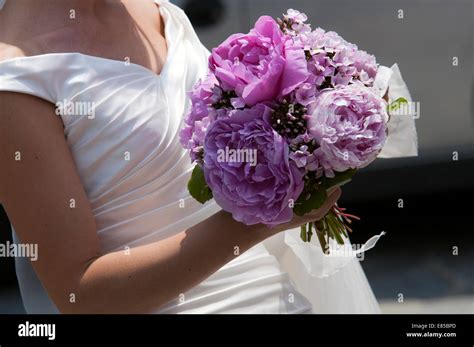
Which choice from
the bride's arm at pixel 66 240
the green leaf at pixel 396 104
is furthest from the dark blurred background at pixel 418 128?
the bride's arm at pixel 66 240

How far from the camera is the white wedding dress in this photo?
211 cm

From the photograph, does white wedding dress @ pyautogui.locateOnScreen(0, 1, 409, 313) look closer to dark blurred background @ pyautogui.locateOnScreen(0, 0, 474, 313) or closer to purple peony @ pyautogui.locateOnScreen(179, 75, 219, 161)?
purple peony @ pyautogui.locateOnScreen(179, 75, 219, 161)

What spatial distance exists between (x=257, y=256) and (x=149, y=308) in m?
0.43

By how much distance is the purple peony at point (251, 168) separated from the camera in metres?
1.78

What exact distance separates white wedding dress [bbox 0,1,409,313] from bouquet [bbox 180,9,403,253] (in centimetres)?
33

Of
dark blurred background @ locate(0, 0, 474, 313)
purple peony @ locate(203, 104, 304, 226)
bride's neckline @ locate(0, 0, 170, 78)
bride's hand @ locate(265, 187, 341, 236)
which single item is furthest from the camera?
dark blurred background @ locate(0, 0, 474, 313)

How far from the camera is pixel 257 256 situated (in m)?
2.36

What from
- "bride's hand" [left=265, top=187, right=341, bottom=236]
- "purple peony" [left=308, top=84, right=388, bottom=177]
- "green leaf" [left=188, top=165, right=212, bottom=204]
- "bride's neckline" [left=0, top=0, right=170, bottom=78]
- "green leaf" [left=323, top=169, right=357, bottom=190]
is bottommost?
"bride's hand" [left=265, top=187, right=341, bottom=236]

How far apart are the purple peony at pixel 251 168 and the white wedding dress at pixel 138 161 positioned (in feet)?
1.29

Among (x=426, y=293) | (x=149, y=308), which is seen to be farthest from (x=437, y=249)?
(x=149, y=308)

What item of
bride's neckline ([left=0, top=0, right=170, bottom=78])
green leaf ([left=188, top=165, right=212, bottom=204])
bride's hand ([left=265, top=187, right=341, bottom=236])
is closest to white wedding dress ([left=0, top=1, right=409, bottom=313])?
bride's neckline ([left=0, top=0, right=170, bottom=78])

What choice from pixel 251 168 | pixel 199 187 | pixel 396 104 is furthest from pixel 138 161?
pixel 396 104

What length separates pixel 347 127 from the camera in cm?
179
